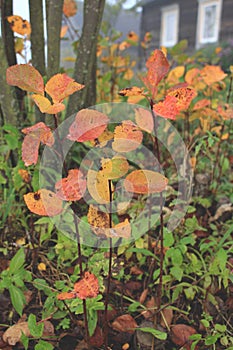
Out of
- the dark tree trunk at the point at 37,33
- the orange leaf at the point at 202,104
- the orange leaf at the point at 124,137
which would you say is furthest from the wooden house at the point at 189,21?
the orange leaf at the point at 124,137

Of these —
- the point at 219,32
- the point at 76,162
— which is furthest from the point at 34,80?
the point at 219,32

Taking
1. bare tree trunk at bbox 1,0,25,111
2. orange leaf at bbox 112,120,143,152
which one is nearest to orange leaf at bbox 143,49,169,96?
orange leaf at bbox 112,120,143,152

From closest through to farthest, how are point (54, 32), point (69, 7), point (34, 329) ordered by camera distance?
point (34, 329)
point (54, 32)
point (69, 7)

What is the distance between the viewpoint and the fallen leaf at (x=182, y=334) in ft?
2.83

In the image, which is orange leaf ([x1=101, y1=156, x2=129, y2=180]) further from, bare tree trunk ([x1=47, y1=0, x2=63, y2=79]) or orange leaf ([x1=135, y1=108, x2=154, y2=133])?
bare tree trunk ([x1=47, y1=0, x2=63, y2=79])

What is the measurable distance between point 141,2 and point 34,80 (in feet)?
39.7

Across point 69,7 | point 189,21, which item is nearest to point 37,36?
point 69,7

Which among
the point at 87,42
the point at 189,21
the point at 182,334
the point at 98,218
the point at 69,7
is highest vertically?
the point at 189,21

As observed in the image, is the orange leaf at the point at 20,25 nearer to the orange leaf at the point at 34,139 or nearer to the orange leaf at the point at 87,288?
the orange leaf at the point at 34,139

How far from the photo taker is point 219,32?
8.82 metres

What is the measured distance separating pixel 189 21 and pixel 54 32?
9.88 metres

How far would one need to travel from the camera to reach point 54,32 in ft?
3.78

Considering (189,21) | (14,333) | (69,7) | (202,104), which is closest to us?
(14,333)

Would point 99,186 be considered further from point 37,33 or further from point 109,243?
point 37,33
